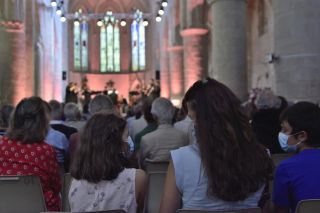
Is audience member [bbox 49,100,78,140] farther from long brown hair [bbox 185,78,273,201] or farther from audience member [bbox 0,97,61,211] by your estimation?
long brown hair [bbox 185,78,273,201]

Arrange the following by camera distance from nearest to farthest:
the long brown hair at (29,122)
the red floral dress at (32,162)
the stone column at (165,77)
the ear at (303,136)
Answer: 1. the ear at (303,136)
2. the red floral dress at (32,162)
3. the long brown hair at (29,122)
4. the stone column at (165,77)

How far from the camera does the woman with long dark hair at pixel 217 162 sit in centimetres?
217

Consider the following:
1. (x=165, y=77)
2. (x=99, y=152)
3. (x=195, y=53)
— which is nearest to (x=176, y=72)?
(x=165, y=77)

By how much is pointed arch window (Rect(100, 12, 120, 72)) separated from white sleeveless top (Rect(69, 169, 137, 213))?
41044 mm

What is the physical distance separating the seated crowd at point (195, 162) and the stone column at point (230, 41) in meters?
7.80

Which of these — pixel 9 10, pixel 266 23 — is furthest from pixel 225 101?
pixel 266 23

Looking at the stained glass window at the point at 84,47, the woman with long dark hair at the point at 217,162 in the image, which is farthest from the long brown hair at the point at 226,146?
the stained glass window at the point at 84,47

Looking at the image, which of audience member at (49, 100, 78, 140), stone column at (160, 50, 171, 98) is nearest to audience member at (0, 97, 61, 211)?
audience member at (49, 100, 78, 140)

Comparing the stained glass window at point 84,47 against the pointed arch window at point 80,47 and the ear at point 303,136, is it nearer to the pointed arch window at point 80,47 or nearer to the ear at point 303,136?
the pointed arch window at point 80,47

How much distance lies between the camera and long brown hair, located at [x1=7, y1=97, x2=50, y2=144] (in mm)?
3432

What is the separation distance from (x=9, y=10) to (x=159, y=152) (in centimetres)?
949

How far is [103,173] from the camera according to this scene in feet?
8.45

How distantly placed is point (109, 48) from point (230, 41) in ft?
110

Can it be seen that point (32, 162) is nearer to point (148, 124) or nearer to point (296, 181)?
point (296, 181)
